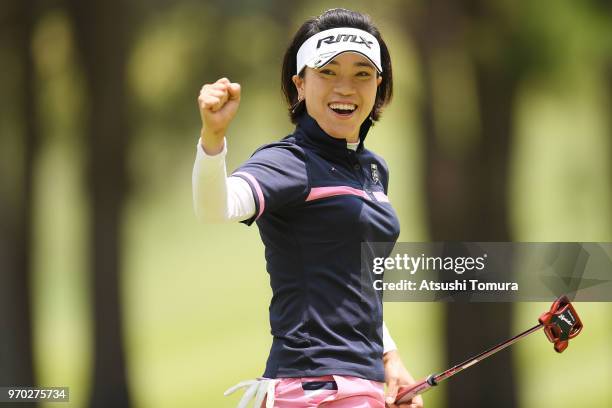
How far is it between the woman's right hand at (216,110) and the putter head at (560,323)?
0.86 m

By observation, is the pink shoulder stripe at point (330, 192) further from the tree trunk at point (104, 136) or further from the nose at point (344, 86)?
the tree trunk at point (104, 136)

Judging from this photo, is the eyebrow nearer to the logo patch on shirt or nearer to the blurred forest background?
the logo patch on shirt

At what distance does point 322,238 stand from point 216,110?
347 mm

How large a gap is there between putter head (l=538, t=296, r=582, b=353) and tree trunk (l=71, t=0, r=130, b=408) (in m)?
2.41

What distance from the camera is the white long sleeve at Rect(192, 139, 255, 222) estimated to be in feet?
4.86

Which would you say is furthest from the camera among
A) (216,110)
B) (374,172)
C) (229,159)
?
(229,159)

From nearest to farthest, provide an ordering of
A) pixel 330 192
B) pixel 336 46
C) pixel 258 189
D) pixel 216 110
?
pixel 216 110 < pixel 258 189 < pixel 330 192 < pixel 336 46

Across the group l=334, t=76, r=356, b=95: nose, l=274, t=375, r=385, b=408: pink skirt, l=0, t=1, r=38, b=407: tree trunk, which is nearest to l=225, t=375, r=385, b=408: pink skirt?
l=274, t=375, r=385, b=408: pink skirt

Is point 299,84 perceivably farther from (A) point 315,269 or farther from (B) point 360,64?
(A) point 315,269

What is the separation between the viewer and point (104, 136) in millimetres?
4125

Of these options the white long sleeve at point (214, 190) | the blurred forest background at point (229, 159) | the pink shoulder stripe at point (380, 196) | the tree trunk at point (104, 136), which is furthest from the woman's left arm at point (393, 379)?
the tree trunk at point (104, 136)

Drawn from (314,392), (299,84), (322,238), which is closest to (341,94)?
(299,84)

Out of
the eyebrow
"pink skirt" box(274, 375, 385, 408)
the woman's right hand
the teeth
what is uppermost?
the eyebrow

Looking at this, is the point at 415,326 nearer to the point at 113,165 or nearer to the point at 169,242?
the point at 169,242
